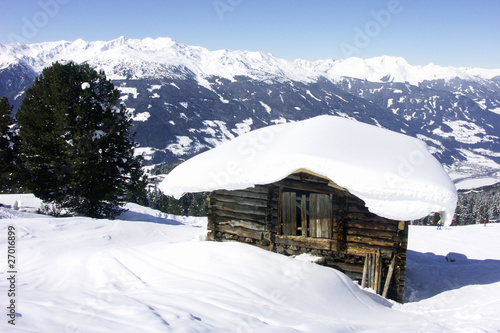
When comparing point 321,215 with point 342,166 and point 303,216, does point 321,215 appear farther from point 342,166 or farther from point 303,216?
point 342,166

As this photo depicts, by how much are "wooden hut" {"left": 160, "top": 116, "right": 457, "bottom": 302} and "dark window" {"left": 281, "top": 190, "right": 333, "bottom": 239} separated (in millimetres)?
33

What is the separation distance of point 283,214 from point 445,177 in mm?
5200

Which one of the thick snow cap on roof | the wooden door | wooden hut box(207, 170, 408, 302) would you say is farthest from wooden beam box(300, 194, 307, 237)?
the thick snow cap on roof

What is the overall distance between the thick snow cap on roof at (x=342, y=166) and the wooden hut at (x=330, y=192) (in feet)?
0.09

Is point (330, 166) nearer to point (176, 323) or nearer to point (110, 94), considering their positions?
point (176, 323)

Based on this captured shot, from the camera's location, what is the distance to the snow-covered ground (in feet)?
16.6

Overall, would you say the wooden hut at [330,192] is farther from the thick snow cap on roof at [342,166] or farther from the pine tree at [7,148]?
the pine tree at [7,148]

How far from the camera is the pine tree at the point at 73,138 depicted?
18.2 metres

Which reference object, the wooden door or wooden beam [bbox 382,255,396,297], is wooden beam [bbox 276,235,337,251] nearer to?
the wooden door

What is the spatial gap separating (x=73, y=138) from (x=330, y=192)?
1492 cm

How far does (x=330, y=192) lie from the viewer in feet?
34.9

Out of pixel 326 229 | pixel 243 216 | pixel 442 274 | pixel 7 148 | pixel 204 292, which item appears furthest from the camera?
pixel 7 148

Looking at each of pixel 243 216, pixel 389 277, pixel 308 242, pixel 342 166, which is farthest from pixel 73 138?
pixel 389 277

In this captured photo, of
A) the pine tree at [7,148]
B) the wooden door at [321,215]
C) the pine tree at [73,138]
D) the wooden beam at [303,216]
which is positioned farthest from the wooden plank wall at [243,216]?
the pine tree at [7,148]
